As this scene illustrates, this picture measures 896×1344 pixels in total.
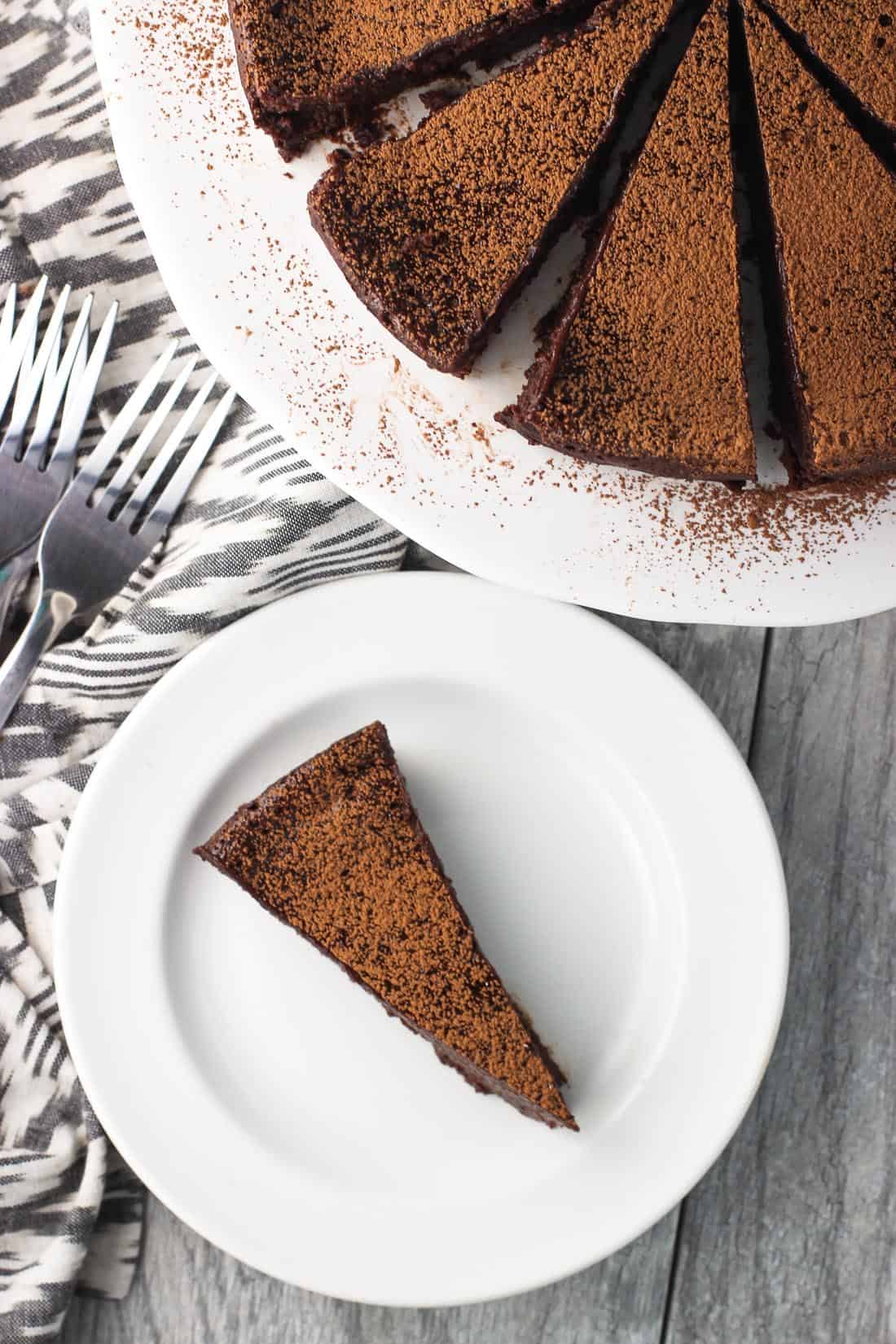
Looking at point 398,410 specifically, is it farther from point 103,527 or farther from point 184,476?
point 103,527

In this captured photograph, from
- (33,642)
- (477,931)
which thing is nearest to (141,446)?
(33,642)

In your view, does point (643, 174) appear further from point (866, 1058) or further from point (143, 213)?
point (866, 1058)

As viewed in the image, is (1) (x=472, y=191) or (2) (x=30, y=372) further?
(2) (x=30, y=372)

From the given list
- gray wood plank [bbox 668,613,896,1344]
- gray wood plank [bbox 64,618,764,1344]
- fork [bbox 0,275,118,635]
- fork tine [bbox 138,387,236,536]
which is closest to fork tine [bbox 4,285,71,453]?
fork [bbox 0,275,118,635]

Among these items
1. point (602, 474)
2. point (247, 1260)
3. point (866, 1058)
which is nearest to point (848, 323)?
point (602, 474)

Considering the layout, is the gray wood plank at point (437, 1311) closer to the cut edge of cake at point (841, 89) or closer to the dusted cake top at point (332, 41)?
the cut edge of cake at point (841, 89)
